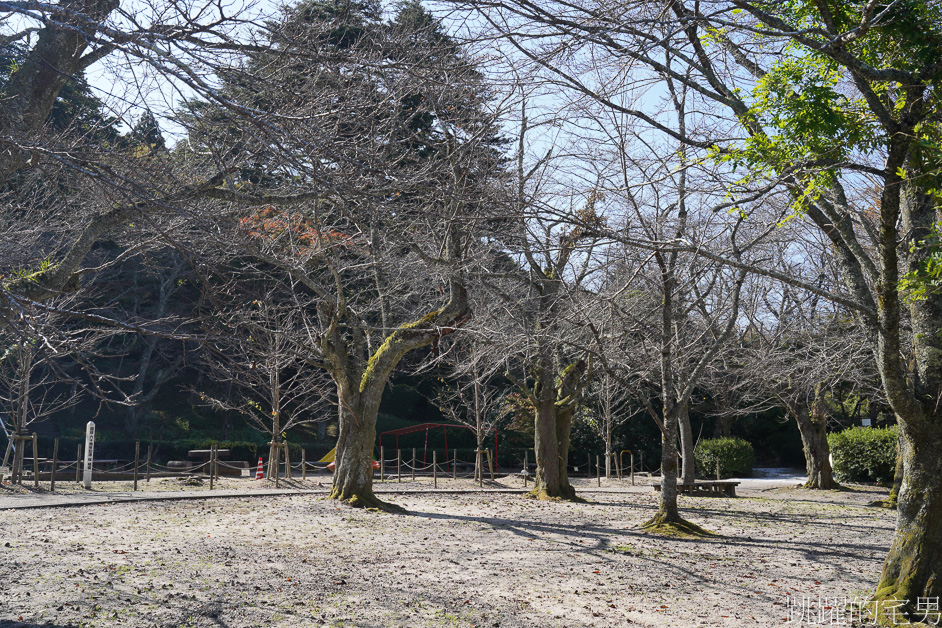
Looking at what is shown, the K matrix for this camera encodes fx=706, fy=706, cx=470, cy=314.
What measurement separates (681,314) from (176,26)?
29.4ft

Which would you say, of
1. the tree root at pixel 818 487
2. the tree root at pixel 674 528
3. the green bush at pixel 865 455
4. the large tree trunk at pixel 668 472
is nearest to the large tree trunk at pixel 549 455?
the large tree trunk at pixel 668 472

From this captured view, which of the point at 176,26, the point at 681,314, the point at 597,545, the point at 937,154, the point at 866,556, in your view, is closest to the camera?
the point at 176,26

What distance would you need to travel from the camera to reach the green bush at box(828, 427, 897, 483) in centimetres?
1995

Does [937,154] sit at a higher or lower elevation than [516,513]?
higher

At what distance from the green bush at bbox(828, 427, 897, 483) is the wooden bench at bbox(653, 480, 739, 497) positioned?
16.0 feet

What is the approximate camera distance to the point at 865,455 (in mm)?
Answer: 20484

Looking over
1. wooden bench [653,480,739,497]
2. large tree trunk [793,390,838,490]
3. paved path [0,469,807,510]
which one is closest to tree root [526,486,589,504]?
paved path [0,469,807,510]

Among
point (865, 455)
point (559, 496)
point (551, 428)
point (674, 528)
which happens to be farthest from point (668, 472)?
point (865, 455)

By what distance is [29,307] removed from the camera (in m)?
4.70

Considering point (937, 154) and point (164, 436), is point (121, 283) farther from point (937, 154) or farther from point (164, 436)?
point (937, 154)

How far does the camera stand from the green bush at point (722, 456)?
82.0ft

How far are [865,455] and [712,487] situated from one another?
210 inches

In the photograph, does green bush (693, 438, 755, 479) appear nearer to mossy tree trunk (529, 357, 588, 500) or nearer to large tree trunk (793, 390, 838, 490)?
large tree trunk (793, 390, 838, 490)

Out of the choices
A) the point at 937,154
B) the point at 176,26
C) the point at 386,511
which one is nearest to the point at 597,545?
the point at 386,511
